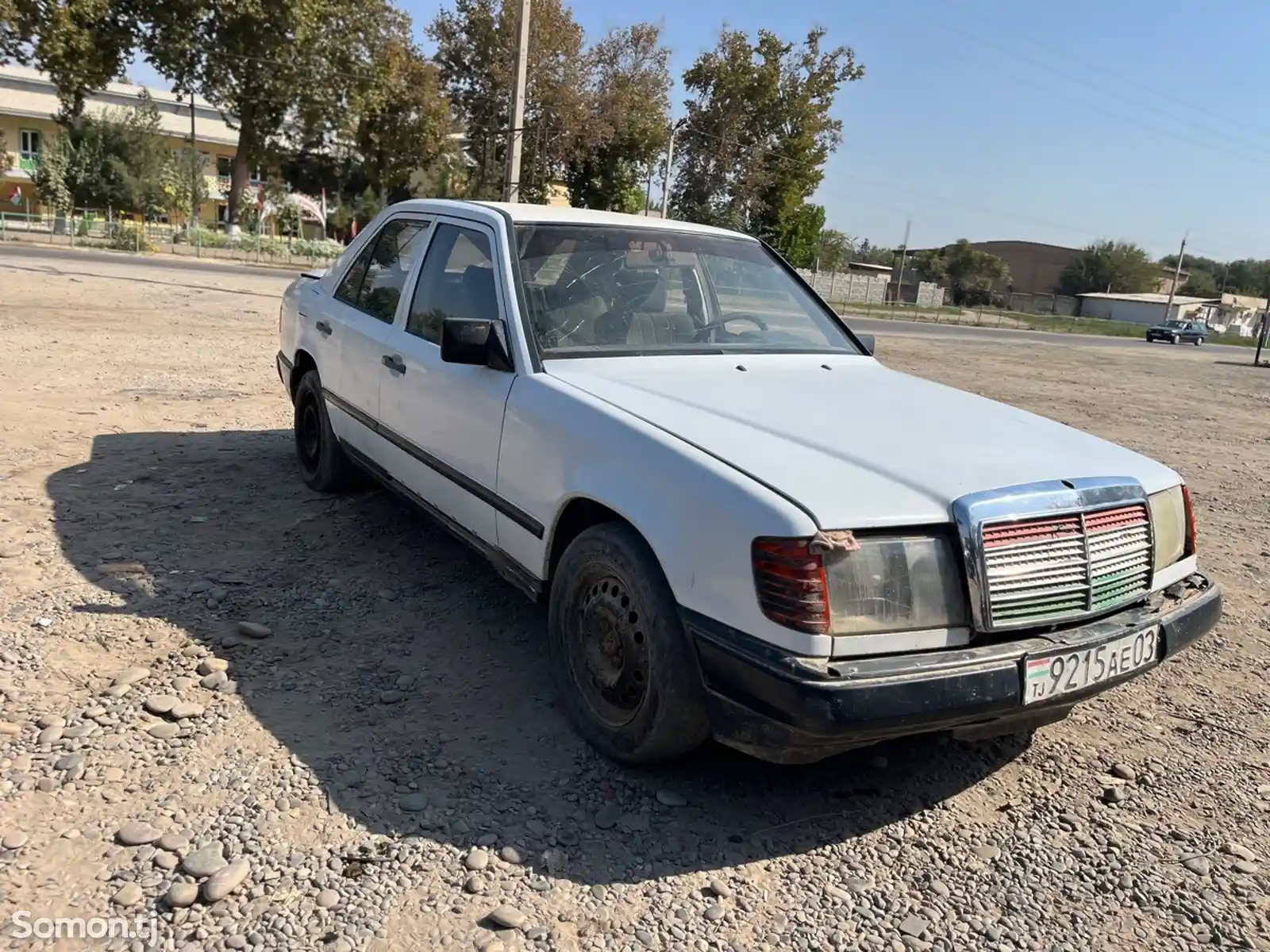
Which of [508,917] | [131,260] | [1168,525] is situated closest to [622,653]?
[508,917]

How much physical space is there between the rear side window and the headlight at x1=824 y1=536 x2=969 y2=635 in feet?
9.34

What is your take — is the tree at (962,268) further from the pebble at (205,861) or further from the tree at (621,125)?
the pebble at (205,861)

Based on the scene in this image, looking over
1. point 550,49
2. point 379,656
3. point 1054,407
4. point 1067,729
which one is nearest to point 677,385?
point 379,656

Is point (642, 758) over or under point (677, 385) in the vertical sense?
under

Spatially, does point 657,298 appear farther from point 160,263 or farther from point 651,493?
point 160,263

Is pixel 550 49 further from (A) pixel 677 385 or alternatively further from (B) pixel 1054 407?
(A) pixel 677 385

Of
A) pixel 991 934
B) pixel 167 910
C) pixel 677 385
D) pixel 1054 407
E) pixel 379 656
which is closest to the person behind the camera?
pixel 167 910

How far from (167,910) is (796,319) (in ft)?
10.8

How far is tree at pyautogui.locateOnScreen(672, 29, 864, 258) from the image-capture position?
155 feet

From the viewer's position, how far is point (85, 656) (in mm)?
3455

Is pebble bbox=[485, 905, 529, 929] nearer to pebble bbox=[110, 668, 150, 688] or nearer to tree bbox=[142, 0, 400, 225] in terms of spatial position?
pebble bbox=[110, 668, 150, 688]

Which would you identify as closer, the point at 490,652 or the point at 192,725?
the point at 192,725

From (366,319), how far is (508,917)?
3.23m

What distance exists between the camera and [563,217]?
13.7 feet
